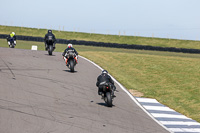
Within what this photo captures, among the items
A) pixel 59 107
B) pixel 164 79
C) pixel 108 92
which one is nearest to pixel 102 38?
pixel 164 79

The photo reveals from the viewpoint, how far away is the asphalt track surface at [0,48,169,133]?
9.92m

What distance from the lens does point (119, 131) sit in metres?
10.3

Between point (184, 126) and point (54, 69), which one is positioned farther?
point (54, 69)

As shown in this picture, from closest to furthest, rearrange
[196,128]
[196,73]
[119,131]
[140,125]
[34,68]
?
[119,131], [140,125], [196,128], [34,68], [196,73]

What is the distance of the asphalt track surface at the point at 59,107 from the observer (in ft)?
32.6

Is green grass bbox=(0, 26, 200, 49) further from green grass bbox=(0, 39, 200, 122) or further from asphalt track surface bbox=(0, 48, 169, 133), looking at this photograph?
asphalt track surface bbox=(0, 48, 169, 133)

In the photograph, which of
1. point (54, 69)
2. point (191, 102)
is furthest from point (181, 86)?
point (54, 69)

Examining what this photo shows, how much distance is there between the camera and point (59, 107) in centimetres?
1243

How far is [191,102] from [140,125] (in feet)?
23.6

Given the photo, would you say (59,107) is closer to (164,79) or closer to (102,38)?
(164,79)

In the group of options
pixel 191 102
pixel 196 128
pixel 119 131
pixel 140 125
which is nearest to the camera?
pixel 119 131

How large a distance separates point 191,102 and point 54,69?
8.38 metres

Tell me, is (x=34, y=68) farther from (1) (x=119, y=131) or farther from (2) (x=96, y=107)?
(1) (x=119, y=131)

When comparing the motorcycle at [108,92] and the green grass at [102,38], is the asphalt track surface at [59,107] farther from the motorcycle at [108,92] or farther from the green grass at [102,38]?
the green grass at [102,38]
